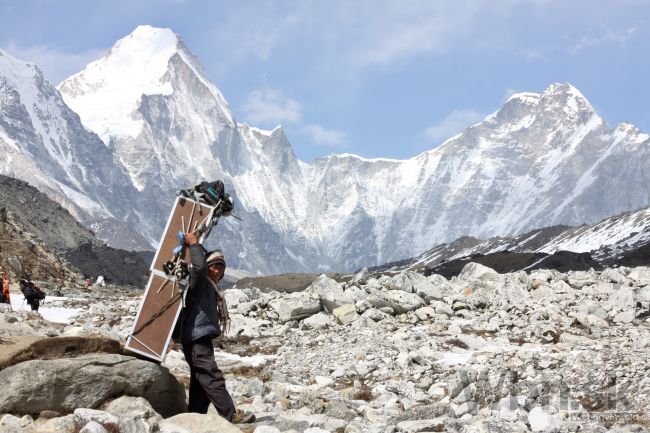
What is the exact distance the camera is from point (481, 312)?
28.1 metres

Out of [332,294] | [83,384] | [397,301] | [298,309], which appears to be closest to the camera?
[83,384]

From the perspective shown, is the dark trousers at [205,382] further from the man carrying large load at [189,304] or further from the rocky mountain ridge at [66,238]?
the rocky mountain ridge at [66,238]

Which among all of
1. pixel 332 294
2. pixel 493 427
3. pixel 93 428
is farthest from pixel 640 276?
pixel 93 428

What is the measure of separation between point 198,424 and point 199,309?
5.63 ft

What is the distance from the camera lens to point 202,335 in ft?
31.9

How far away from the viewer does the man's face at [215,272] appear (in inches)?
400

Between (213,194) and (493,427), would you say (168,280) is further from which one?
(493,427)

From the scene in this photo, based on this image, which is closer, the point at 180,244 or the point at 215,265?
the point at 180,244

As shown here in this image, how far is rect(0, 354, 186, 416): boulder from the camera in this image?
8211mm

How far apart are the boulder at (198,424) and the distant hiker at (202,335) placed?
28.9 inches

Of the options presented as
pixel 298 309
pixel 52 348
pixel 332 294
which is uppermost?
pixel 332 294

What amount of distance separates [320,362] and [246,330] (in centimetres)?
807

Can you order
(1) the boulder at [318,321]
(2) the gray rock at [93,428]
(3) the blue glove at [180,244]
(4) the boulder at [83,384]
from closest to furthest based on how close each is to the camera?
1. (2) the gray rock at [93,428]
2. (4) the boulder at [83,384]
3. (3) the blue glove at [180,244]
4. (1) the boulder at [318,321]

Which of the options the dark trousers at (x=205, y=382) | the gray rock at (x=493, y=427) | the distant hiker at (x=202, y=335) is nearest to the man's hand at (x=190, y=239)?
the distant hiker at (x=202, y=335)
